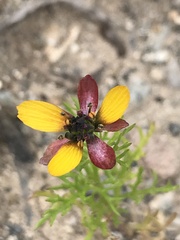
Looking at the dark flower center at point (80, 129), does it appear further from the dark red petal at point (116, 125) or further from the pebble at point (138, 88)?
the pebble at point (138, 88)

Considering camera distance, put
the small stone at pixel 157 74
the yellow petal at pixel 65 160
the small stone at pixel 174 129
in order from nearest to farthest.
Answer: the yellow petal at pixel 65 160 < the small stone at pixel 174 129 < the small stone at pixel 157 74

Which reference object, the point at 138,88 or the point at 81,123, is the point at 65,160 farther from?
the point at 138,88

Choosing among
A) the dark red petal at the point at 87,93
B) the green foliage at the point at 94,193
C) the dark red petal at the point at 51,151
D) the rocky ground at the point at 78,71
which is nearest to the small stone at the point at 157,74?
the rocky ground at the point at 78,71

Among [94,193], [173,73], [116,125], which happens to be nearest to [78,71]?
[173,73]

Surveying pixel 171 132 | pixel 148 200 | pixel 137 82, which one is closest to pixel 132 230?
pixel 148 200

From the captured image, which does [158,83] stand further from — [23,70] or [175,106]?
[23,70]

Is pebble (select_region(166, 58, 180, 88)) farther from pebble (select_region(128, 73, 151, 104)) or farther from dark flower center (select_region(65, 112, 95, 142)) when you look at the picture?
dark flower center (select_region(65, 112, 95, 142))
